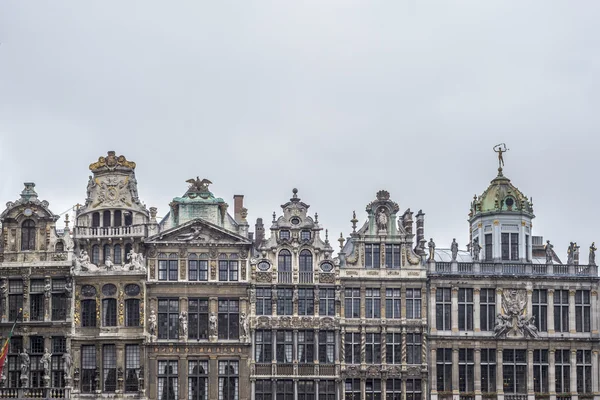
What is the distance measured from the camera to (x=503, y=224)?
82.4 m

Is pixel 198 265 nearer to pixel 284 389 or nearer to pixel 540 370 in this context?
pixel 284 389

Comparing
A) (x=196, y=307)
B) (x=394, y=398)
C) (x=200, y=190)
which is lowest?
(x=394, y=398)

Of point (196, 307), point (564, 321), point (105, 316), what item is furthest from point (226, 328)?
point (564, 321)

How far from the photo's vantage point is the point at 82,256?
258 feet

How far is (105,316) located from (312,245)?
1233 cm

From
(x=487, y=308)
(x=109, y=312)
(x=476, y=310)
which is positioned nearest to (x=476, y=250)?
(x=487, y=308)

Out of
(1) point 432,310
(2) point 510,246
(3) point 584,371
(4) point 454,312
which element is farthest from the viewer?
(2) point 510,246

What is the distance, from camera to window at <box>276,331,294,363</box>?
258 ft

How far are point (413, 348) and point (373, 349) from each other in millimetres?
2305

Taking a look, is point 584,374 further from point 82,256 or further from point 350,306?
point 82,256

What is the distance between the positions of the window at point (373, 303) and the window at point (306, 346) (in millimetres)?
3504

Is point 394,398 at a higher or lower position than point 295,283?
lower

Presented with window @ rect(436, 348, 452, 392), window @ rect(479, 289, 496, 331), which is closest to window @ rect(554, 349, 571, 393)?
window @ rect(479, 289, 496, 331)

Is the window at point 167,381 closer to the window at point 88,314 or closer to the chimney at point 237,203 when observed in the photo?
the window at point 88,314
